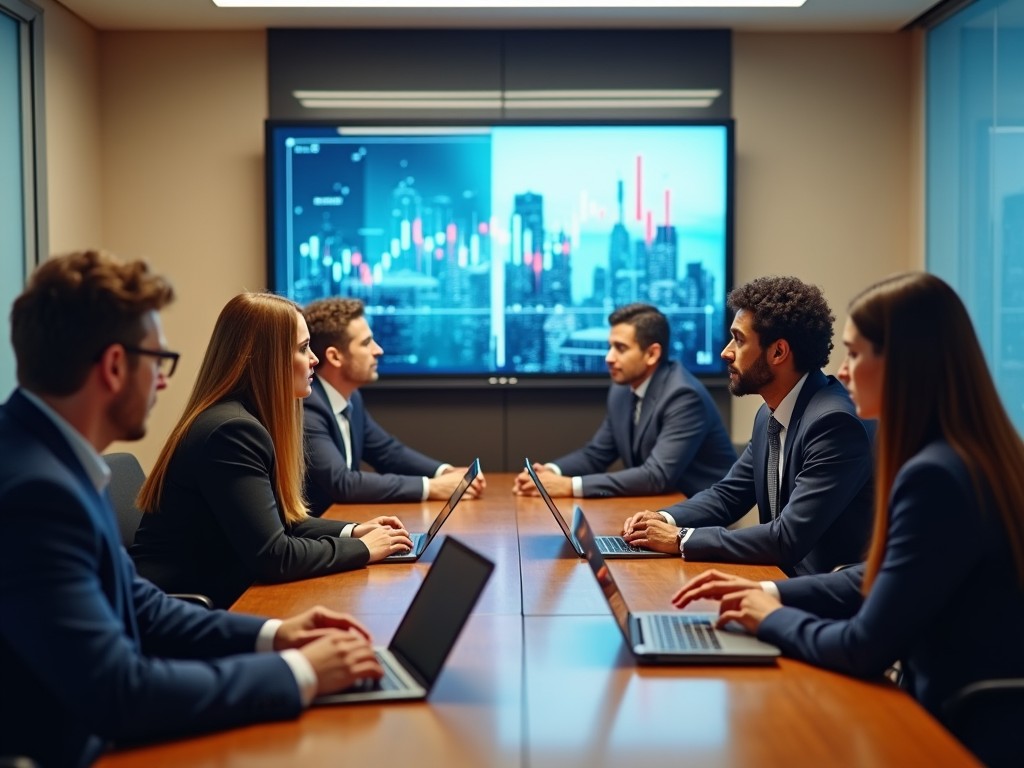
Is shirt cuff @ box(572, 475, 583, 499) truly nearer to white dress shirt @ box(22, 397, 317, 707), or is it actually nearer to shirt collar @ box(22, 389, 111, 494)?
white dress shirt @ box(22, 397, 317, 707)

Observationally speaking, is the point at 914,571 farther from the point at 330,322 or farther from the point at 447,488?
the point at 330,322

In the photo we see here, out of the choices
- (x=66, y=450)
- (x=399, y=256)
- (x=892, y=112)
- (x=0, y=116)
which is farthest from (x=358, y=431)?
(x=892, y=112)

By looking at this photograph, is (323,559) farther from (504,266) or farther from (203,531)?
(504,266)

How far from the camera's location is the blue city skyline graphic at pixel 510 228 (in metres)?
5.52

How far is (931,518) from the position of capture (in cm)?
180

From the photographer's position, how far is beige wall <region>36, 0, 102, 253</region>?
16.5 ft

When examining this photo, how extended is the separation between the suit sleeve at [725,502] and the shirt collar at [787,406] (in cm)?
28

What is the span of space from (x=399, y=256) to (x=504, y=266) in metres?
0.55

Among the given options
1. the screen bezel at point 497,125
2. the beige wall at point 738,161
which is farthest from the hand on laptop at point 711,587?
the beige wall at point 738,161

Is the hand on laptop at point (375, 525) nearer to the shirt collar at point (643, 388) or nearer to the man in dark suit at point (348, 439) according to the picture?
the man in dark suit at point (348, 439)

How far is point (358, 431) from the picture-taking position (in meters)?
4.45

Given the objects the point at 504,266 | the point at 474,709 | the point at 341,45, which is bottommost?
the point at 474,709

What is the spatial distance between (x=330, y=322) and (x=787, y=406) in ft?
6.56

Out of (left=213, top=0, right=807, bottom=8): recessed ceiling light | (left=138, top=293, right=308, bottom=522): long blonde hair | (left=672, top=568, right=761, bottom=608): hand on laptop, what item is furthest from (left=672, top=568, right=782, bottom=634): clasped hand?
(left=213, top=0, right=807, bottom=8): recessed ceiling light
